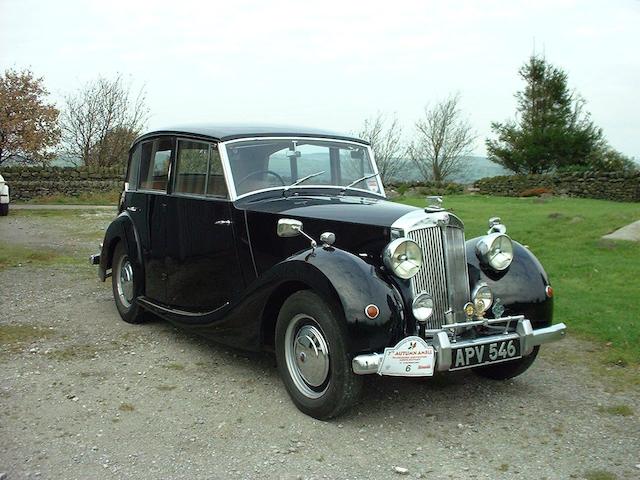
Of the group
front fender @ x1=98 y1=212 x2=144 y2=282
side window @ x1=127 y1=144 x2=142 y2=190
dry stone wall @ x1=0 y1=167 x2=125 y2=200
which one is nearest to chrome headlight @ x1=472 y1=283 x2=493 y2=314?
front fender @ x1=98 y1=212 x2=144 y2=282

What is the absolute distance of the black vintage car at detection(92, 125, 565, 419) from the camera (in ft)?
12.2

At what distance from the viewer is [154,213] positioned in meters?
5.78

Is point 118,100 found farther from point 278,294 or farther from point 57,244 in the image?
point 278,294

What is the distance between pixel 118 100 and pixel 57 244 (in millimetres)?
19579

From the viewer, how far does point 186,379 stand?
4648 millimetres

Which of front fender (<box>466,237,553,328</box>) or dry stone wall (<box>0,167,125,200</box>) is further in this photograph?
dry stone wall (<box>0,167,125,200</box>)

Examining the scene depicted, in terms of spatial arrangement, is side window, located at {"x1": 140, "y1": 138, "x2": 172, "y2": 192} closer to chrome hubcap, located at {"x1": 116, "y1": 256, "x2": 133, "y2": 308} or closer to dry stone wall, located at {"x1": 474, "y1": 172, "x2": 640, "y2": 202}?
chrome hubcap, located at {"x1": 116, "y1": 256, "x2": 133, "y2": 308}

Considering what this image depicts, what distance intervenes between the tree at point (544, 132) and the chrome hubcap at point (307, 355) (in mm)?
32778

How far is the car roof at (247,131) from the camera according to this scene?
5129 mm

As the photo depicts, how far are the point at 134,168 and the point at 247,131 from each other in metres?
1.86

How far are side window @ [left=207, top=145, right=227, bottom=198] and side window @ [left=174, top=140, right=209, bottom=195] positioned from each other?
3.2 inches

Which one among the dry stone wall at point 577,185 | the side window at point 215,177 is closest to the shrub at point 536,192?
the dry stone wall at point 577,185

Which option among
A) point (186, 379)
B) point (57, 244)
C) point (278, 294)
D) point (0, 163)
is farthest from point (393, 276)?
point (0, 163)

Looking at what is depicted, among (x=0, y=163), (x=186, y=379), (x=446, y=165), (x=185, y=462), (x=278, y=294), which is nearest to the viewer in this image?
(x=185, y=462)
